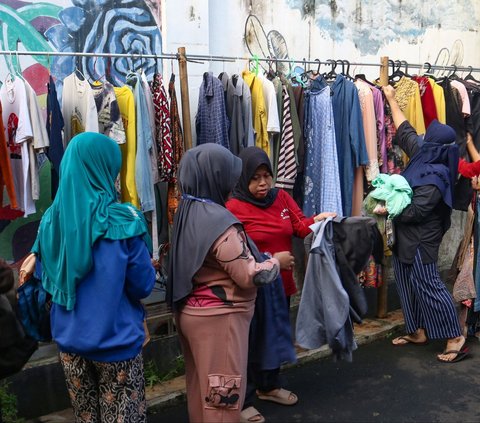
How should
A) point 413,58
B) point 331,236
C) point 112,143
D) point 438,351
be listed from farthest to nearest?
point 413,58, point 438,351, point 331,236, point 112,143

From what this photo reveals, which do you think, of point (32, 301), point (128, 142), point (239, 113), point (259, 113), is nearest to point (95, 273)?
point (32, 301)

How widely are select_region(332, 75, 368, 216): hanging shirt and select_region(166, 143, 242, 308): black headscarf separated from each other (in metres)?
2.19

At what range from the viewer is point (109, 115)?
13.3 feet

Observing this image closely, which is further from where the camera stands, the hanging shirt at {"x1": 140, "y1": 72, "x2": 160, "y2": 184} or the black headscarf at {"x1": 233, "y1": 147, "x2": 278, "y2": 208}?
the hanging shirt at {"x1": 140, "y1": 72, "x2": 160, "y2": 184}

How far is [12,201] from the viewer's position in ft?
12.4

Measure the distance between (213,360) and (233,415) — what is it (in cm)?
31

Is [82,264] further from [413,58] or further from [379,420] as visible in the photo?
[413,58]

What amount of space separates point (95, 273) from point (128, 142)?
164cm

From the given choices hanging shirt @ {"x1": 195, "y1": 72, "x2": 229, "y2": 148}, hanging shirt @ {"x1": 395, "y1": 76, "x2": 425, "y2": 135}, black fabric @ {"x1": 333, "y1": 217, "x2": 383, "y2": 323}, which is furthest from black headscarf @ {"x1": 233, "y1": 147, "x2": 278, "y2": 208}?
hanging shirt @ {"x1": 395, "y1": 76, "x2": 425, "y2": 135}

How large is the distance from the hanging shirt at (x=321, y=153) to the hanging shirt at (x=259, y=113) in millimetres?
445

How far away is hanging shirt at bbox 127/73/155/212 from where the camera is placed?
4.16 meters

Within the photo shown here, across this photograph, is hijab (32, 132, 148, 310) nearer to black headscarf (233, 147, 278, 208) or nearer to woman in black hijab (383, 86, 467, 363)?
black headscarf (233, 147, 278, 208)

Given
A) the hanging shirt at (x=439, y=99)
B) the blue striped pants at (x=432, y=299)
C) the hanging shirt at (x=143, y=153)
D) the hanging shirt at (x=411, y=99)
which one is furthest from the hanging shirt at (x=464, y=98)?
the hanging shirt at (x=143, y=153)

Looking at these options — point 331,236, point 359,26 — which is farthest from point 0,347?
point 359,26
